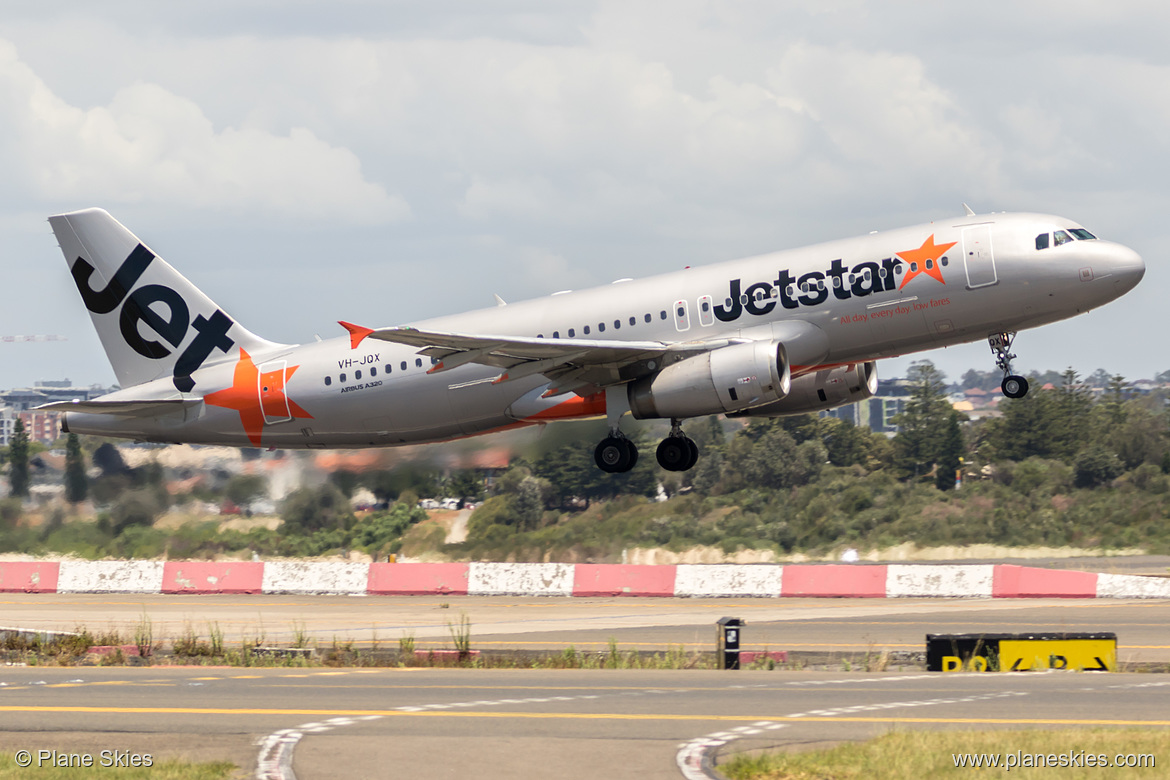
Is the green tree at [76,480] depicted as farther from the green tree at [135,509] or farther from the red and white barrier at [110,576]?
the red and white barrier at [110,576]

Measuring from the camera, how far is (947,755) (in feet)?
47.2

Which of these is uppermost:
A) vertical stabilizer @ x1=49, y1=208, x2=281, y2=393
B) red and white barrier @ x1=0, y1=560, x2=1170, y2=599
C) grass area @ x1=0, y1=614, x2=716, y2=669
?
vertical stabilizer @ x1=49, y1=208, x2=281, y2=393

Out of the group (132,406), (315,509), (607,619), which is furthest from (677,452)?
(132,406)

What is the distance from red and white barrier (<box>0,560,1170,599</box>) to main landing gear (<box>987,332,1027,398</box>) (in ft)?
17.4

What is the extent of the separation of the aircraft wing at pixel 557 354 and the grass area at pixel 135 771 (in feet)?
49.6

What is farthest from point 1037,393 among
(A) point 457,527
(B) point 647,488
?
(A) point 457,527

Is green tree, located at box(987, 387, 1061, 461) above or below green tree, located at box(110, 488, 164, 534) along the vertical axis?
above

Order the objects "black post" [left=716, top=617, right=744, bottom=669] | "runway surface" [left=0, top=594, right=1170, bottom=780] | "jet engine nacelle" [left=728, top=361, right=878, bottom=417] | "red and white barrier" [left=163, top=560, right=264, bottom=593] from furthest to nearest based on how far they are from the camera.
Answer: "red and white barrier" [left=163, top=560, right=264, bottom=593], "jet engine nacelle" [left=728, top=361, right=878, bottom=417], "black post" [left=716, top=617, right=744, bottom=669], "runway surface" [left=0, top=594, right=1170, bottom=780]

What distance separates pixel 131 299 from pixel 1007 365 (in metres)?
23.0

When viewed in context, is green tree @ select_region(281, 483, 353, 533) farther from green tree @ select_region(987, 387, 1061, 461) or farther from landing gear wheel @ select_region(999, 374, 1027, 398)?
green tree @ select_region(987, 387, 1061, 461)

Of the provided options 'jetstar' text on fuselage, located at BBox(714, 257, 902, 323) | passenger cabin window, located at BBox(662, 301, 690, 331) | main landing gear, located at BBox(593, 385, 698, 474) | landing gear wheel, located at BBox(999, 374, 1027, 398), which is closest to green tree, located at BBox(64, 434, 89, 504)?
main landing gear, located at BBox(593, 385, 698, 474)

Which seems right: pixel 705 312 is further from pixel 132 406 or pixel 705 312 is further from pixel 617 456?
pixel 132 406

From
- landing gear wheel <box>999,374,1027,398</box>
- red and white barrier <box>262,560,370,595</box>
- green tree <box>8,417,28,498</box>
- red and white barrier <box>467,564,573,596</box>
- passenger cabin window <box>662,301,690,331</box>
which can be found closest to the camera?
landing gear wheel <box>999,374,1027,398</box>

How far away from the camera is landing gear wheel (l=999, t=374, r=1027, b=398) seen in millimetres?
31797
